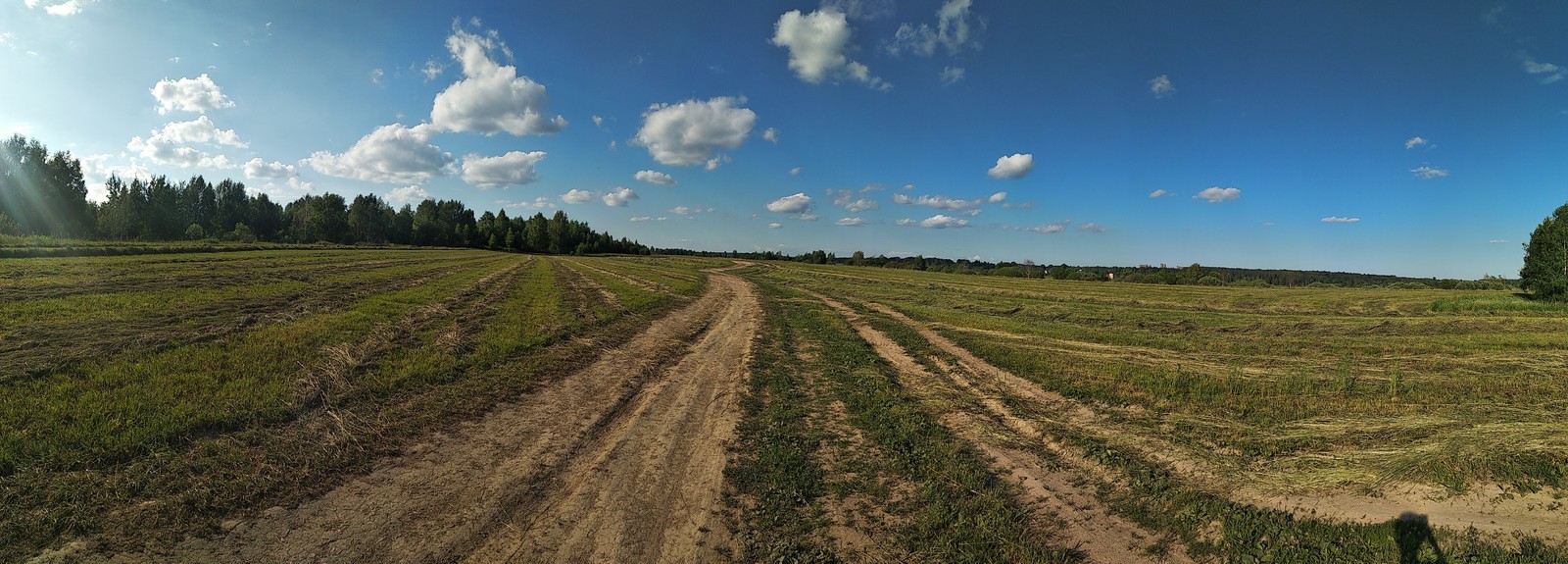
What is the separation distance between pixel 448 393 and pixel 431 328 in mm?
6361

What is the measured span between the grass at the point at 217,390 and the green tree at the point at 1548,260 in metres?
54.5

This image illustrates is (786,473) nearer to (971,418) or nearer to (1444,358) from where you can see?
(971,418)

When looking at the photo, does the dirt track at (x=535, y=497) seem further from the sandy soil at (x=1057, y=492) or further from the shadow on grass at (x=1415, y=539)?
the shadow on grass at (x=1415, y=539)

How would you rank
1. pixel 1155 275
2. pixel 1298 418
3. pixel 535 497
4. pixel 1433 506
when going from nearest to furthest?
1. pixel 1433 506
2. pixel 535 497
3. pixel 1298 418
4. pixel 1155 275

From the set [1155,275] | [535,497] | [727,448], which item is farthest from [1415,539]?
[1155,275]

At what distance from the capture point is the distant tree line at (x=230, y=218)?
2160 inches

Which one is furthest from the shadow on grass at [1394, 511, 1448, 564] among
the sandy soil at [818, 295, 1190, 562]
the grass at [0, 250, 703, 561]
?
the grass at [0, 250, 703, 561]

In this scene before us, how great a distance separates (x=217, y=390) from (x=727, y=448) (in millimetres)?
7505

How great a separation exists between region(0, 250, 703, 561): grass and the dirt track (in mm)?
514

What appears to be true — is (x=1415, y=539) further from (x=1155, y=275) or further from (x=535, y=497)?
(x=1155, y=275)

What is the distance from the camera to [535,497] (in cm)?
510

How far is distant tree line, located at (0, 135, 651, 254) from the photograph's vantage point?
54875 millimetres

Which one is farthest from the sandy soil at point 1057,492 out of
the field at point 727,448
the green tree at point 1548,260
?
the green tree at point 1548,260

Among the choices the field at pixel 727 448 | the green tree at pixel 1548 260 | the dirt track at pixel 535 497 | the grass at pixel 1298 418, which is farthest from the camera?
the green tree at pixel 1548 260
